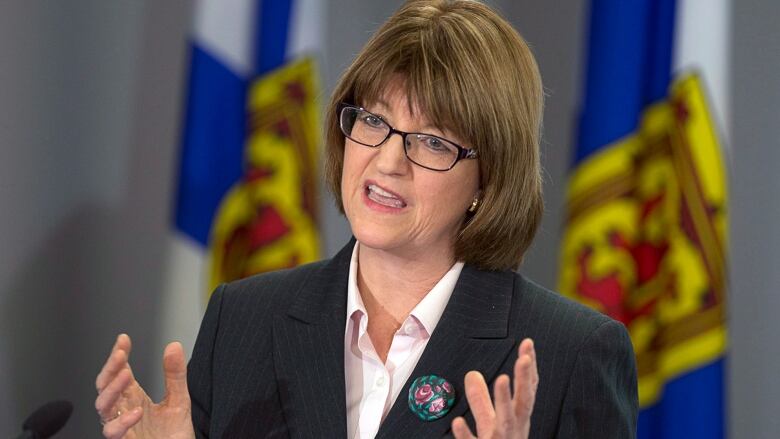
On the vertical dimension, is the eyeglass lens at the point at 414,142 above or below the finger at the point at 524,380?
above

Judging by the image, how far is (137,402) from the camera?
156 cm

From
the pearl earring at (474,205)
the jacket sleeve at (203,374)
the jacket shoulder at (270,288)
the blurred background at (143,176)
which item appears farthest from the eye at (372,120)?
the blurred background at (143,176)

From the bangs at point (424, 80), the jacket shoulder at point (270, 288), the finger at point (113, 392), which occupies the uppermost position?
the bangs at point (424, 80)

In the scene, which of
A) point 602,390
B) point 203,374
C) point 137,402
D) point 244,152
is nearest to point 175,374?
point 137,402

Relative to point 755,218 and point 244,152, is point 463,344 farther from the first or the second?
point 755,218

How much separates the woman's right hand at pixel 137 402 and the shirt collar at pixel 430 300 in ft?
1.06

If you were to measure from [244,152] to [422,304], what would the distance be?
1409 mm

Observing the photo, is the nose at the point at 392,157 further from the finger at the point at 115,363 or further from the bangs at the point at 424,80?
the finger at the point at 115,363

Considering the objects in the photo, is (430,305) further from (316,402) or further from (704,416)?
(704,416)

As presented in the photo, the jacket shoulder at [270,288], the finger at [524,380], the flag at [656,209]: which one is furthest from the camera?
the flag at [656,209]

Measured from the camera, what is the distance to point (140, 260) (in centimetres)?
347

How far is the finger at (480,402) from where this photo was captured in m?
1.34

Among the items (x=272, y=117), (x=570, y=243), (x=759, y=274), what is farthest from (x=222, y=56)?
(x=759, y=274)

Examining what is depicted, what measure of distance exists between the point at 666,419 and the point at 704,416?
10 cm
